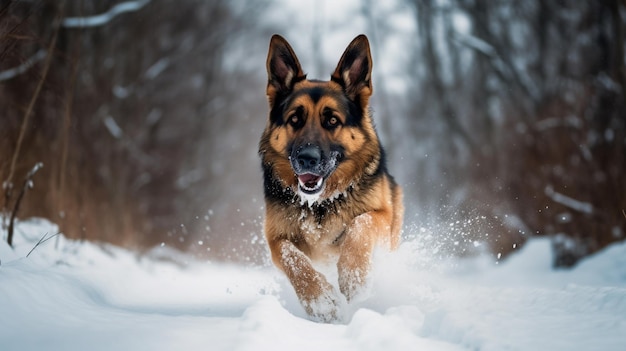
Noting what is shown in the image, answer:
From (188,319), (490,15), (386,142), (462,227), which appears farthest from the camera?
(386,142)

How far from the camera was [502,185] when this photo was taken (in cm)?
1315

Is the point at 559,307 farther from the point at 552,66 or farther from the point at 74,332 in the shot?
the point at 552,66

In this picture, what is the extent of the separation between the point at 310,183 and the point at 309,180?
0.02 meters

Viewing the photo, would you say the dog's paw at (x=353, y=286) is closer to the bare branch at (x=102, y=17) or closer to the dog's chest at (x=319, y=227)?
the dog's chest at (x=319, y=227)

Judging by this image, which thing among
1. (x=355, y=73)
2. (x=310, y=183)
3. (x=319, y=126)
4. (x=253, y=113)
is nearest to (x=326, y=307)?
(x=310, y=183)

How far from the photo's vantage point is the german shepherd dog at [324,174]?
4.44 metres

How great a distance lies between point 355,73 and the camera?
5234 mm

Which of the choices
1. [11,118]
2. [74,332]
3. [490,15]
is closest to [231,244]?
[11,118]

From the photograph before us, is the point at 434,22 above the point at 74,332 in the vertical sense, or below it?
above

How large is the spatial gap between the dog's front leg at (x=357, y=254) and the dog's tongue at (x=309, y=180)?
1.36 ft

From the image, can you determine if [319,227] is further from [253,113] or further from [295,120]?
[253,113]

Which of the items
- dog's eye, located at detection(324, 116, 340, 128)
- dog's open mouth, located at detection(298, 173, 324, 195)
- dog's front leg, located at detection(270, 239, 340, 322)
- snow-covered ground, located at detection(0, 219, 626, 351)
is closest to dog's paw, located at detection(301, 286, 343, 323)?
dog's front leg, located at detection(270, 239, 340, 322)

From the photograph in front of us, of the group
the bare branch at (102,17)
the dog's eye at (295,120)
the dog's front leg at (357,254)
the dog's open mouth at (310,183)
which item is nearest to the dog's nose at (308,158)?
the dog's open mouth at (310,183)

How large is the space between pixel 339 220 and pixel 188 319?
1.92 metres
